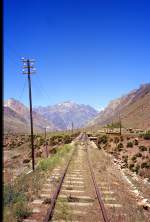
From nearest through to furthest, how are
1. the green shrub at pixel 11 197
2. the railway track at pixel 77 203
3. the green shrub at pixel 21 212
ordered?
the green shrub at pixel 21 212
the railway track at pixel 77 203
the green shrub at pixel 11 197

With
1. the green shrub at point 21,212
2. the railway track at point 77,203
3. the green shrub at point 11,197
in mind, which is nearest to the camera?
the green shrub at point 21,212

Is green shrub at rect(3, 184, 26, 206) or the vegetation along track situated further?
green shrub at rect(3, 184, 26, 206)

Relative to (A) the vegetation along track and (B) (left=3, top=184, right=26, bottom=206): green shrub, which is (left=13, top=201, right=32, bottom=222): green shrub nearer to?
(A) the vegetation along track

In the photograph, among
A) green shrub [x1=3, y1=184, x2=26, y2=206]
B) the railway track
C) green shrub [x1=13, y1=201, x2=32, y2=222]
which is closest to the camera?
green shrub [x1=13, y1=201, x2=32, y2=222]

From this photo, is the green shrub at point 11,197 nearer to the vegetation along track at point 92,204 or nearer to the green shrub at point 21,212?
the vegetation along track at point 92,204

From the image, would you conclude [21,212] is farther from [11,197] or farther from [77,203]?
[77,203]

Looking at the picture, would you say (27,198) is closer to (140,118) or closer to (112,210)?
(112,210)

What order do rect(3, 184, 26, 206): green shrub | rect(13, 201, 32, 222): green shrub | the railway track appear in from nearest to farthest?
rect(13, 201, 32, 222): green shrub, the railway track, rect(3, 184, 26, 206): green shrub

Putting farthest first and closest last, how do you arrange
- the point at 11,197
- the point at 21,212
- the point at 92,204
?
the point at 11,197 → the point at 92,204 → the point at 21,212

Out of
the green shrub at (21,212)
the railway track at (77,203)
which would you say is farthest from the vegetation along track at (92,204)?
the green shrub at (21,212)

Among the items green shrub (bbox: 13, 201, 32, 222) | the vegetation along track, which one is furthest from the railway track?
green shrub (bbox: 13, 201, 32, 222)

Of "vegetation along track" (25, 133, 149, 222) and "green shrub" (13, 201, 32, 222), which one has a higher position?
"green shrub" (13, 201, 32, 222)

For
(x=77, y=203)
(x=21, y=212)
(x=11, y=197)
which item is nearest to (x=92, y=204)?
(x=77, y=203)

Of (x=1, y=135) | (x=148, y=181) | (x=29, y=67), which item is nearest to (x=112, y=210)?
(x=1, y=135)
